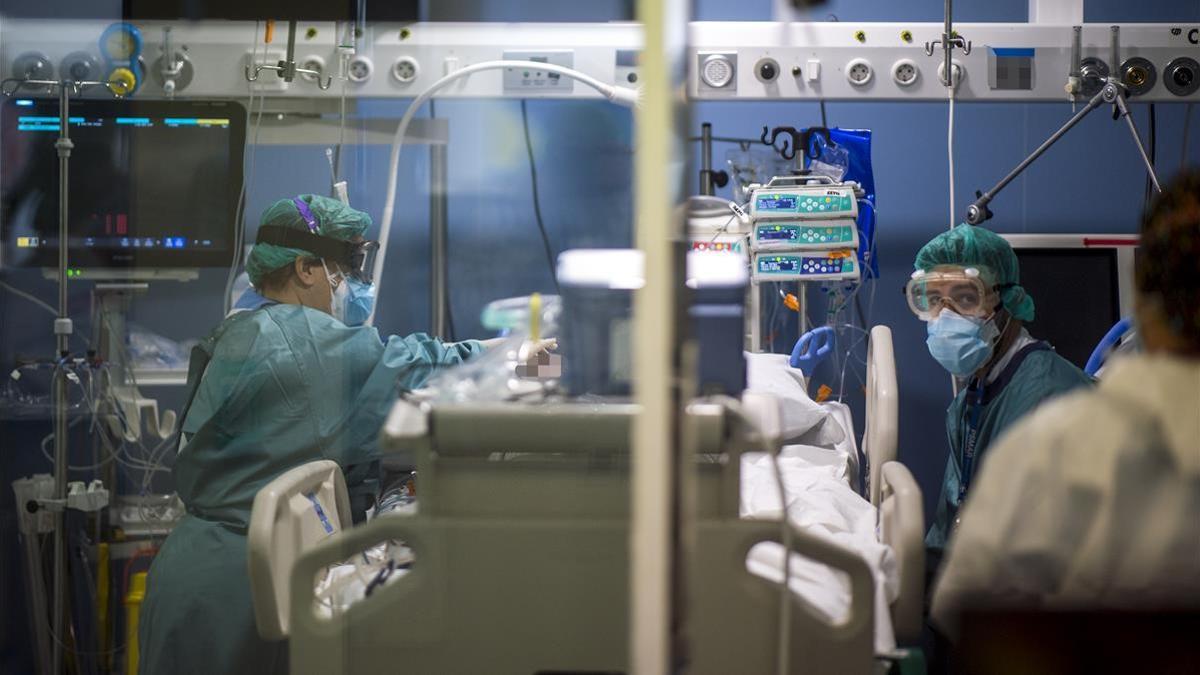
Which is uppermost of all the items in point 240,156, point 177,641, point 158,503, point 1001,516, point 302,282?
point 240,156

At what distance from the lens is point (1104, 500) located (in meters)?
1.42

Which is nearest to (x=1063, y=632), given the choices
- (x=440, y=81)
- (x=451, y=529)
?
(x=451, y=529)

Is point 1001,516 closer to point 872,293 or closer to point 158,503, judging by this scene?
point 158,503

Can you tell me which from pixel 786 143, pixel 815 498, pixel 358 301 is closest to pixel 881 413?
pixel 815 498

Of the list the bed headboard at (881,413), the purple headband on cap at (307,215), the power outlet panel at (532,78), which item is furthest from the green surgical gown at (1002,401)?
the purple headband on cap at (307,215)

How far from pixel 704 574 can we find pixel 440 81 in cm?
114

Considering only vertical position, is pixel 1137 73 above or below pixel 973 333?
above

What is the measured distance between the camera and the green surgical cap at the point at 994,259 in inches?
110

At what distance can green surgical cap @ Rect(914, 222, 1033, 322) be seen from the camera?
2.81m

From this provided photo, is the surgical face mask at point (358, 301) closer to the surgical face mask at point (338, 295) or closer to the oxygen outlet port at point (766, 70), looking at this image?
the surgical face mask at point (338, 295)

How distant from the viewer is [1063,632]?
4.65 ft

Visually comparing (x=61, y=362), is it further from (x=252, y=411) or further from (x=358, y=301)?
(x=358, y=301)

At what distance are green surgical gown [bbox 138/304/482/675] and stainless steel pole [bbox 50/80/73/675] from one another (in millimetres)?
309

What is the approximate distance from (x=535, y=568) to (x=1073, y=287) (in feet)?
7.81
